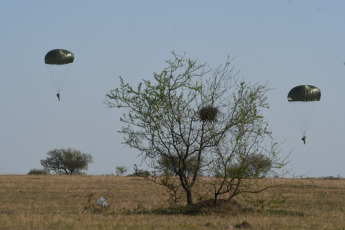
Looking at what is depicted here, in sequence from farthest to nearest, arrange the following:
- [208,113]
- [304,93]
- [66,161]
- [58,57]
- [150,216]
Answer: [66,161]
[58,57]
[304,93]
[208,113]
[150,216]

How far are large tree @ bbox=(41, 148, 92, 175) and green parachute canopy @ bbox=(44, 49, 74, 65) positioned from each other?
4673 centimetres

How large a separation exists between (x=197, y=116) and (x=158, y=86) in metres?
1.89

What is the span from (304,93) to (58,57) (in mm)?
15556

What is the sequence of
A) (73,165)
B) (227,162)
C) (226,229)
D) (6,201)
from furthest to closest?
1. (73,165)
2. (6,201)
3. (227,162)
4. (226,229)

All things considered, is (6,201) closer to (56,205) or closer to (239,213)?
(56,205)

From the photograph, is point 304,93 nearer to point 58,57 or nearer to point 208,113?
point 208,113

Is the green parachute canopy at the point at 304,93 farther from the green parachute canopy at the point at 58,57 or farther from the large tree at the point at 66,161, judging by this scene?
the large tree at the point at 66,161

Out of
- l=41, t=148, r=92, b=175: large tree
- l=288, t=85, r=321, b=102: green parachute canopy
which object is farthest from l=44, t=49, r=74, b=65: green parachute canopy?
l=41, t=148, r=92, b=175: large tree

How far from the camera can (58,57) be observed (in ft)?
116

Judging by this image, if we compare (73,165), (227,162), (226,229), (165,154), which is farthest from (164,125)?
(73,165)

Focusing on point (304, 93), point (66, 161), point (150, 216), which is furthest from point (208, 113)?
point (66, 161)

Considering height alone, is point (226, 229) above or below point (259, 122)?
below

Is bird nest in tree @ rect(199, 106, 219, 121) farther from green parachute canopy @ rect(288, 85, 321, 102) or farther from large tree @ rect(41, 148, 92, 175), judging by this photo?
large tree @ rect(41, 148, 92, 175)

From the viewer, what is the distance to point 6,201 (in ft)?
87.8
